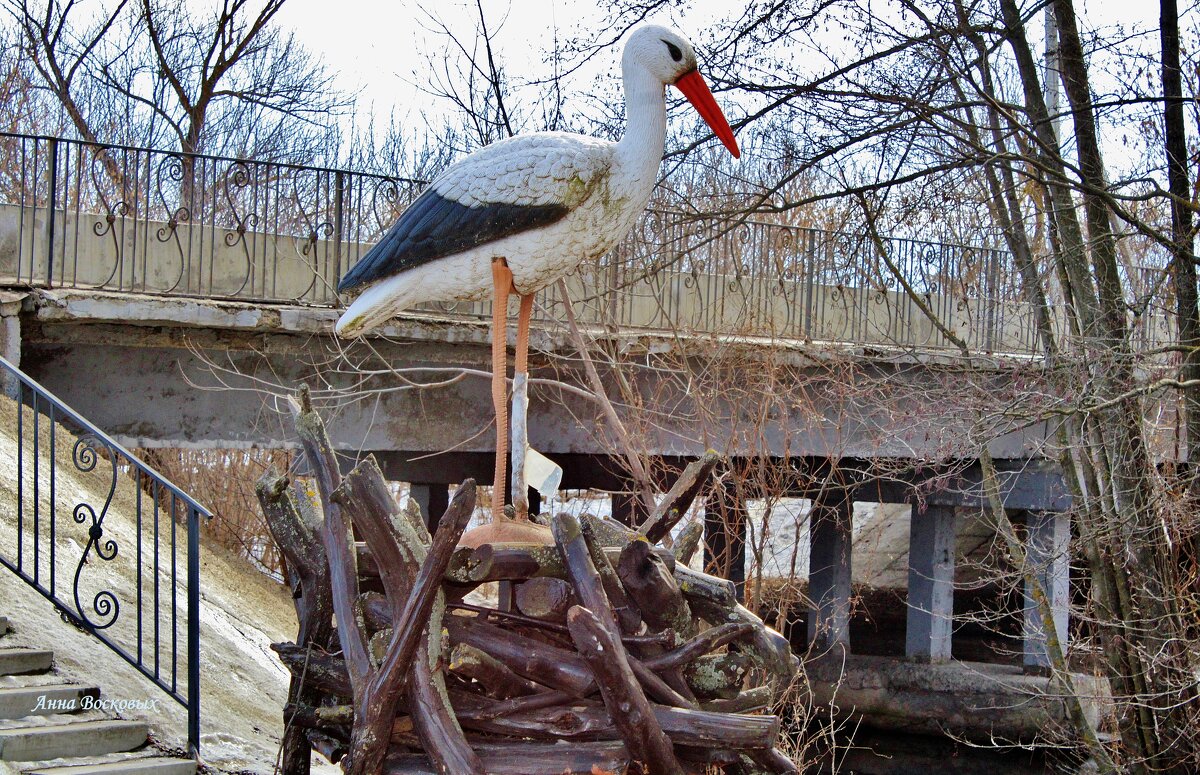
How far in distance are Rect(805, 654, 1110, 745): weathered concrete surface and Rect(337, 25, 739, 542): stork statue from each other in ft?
34.5

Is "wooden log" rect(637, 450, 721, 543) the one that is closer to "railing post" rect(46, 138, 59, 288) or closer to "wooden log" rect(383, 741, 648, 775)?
"wooden log" rect(383, 741, 648, 775)

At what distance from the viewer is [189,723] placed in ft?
18.5

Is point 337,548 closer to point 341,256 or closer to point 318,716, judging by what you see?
point 318,716

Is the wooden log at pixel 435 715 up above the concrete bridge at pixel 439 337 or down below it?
below

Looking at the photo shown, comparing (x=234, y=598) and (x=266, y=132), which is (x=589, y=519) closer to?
(x=234, y=598)

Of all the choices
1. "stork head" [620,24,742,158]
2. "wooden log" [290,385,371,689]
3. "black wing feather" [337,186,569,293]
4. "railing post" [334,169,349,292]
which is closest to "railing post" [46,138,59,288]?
"railing post" [334,169,349,292]

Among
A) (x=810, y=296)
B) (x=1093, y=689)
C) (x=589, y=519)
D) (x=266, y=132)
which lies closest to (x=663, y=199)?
(x=810, y=296)

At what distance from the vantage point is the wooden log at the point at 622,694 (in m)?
3.61

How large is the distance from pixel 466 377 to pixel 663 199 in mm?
2395

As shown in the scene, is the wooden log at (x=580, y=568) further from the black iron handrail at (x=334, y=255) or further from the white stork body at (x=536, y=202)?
the black iron handrail at (x=334, y=255)

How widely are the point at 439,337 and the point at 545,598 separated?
202 inches

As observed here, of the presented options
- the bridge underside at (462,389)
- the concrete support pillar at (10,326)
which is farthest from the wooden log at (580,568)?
the concrete support pillar at (10,326)

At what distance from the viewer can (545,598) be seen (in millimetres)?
4184

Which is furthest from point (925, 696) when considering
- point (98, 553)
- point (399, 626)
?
point (399, 626)
